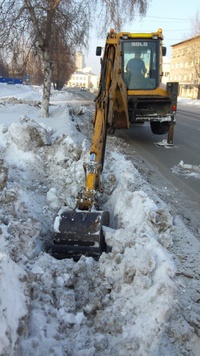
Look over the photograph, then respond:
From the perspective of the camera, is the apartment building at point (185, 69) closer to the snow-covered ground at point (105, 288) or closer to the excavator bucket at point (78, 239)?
the snow-covered ground at point (105, 288)

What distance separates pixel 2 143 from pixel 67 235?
377 centimetres

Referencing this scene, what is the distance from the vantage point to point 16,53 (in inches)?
527

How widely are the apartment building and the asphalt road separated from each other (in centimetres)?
4169

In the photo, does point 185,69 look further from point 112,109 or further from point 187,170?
point 112,109

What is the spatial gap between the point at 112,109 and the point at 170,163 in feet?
10.7

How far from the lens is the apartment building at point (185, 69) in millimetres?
52625

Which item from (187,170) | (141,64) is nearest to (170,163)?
(187,170)

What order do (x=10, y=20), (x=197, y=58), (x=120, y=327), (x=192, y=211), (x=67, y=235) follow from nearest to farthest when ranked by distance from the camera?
(x=120, y=327), (x=67, y=235), (x=192, y=211), (x=10, y=20), (x=197, y=58)

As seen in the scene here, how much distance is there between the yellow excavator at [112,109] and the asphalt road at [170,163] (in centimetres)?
73

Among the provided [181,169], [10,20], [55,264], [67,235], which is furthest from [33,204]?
[10,20]

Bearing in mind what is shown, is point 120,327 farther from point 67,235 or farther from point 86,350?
point 67,235

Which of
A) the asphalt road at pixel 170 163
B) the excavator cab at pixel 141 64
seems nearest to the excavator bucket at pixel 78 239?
the asphalt road at pixel 170 163

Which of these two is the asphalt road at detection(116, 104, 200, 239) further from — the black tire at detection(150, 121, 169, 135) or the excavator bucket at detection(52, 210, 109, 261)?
the excavator bucket at detection(52, 210, 109, 261)

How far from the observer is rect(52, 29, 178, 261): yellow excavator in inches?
148
